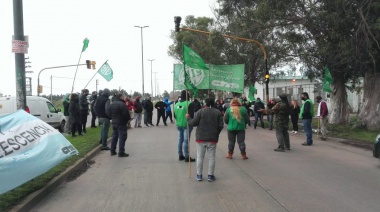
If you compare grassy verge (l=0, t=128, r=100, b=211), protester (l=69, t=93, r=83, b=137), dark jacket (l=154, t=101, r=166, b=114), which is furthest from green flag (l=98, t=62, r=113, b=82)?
grassy verge (l=0, t=128, r=100, b=211)

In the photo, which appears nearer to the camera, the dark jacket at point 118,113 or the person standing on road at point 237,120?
the person standing on road at point 237,120

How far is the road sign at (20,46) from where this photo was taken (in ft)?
27.1

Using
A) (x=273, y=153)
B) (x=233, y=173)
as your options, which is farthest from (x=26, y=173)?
(x=273, y=153)

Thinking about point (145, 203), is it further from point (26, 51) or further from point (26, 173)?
point (26, 51)

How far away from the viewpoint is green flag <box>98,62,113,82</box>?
1591 centimetres

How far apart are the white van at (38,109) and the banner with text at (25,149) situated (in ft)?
31.7

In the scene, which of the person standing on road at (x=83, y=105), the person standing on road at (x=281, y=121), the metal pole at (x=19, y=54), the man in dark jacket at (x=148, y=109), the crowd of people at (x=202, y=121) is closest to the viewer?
the crowd of people at (x=202, y=121)

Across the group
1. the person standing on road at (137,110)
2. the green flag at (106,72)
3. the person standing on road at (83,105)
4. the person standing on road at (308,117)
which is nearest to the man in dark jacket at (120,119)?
the green flag at (106,72)

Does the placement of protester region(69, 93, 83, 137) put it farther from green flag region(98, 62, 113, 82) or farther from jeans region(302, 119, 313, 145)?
jeans region(302, 119, 313, 145)

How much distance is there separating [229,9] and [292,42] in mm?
3729

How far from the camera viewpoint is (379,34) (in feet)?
49.0

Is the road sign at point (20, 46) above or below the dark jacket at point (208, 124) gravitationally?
above

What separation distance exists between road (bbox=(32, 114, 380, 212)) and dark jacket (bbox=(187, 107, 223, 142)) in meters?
0.89

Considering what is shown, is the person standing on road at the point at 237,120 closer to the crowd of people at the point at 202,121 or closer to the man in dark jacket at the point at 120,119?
the crowd of people at the point at 202,121
